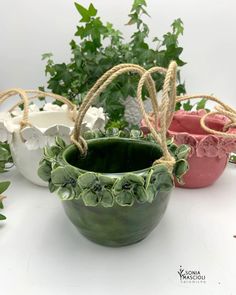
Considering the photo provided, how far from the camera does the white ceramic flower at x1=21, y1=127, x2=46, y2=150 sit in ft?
2.51

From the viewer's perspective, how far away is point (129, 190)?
55 centimetres

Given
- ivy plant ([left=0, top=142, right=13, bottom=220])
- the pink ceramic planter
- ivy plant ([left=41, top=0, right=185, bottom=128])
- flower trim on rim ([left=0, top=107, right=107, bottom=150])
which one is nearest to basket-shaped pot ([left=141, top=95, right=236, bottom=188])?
the pink ceramic planter

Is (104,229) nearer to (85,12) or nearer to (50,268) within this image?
(50,268)

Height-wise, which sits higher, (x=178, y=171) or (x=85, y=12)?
(x=85, y=12)

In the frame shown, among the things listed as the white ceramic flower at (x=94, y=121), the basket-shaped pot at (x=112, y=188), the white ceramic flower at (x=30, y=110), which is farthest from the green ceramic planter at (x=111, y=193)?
the white ceramic flower at (x=30, y=110)

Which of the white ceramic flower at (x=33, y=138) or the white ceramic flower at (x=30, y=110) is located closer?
the white ceramic flower at (x=33, y=138)

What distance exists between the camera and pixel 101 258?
0.63 meters

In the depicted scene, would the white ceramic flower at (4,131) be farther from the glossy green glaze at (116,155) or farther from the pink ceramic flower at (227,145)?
the pink ceramic flower at (227,145)

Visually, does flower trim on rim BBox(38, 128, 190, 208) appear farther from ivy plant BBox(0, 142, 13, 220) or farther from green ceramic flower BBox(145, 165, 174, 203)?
ivy plant BBox(0, 142, 13, 220)

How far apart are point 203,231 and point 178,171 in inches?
6.5

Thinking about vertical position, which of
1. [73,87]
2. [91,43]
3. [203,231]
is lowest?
[203,231]

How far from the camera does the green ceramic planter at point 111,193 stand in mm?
545

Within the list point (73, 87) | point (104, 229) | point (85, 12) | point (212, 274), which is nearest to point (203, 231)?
point (212, 274)

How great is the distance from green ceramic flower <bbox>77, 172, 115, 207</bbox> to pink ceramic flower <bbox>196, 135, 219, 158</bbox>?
0.30 metres
